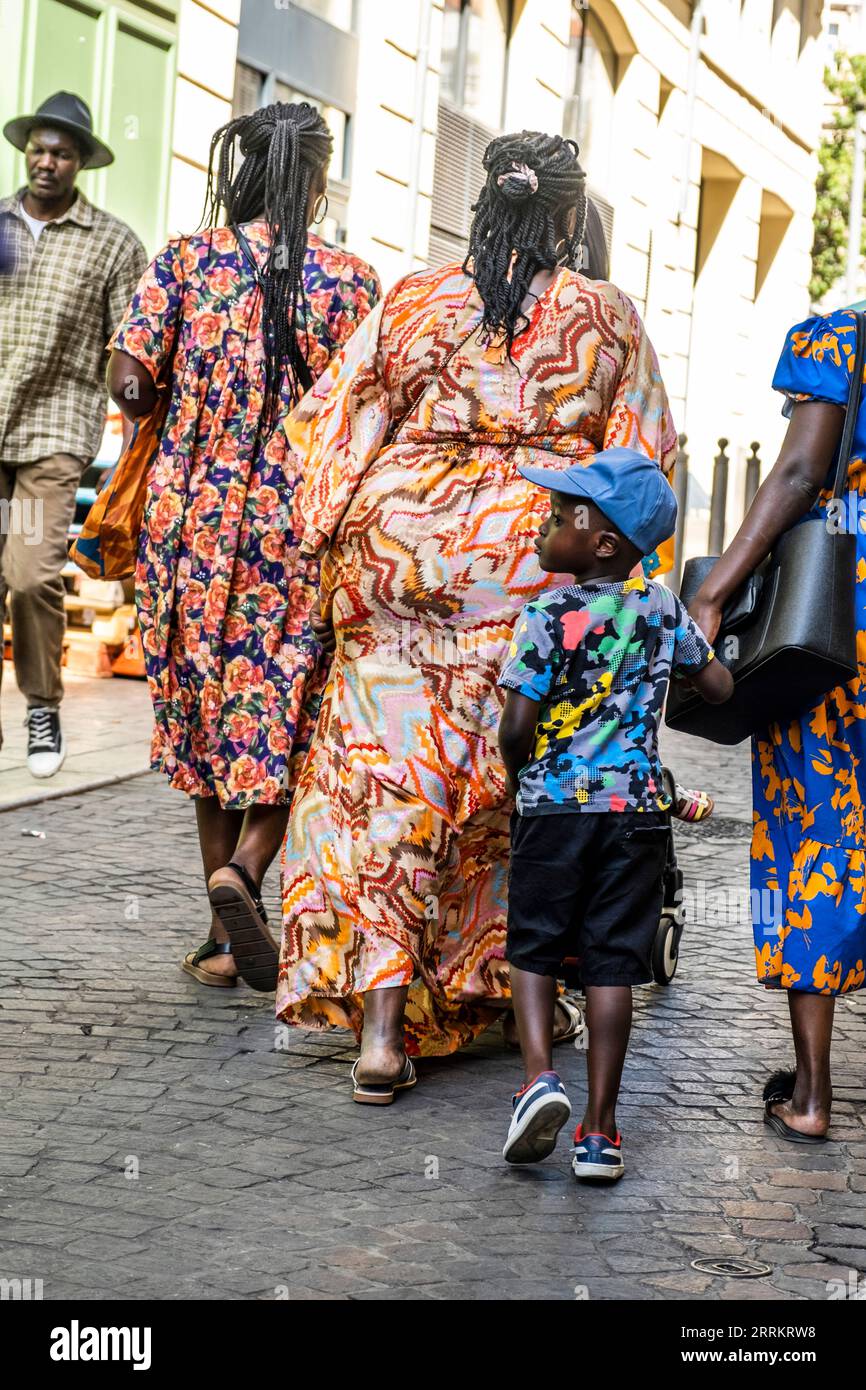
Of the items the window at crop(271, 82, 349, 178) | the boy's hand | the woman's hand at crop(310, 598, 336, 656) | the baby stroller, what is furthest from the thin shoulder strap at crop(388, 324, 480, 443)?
the window at crop(271, 82, 349, 178)

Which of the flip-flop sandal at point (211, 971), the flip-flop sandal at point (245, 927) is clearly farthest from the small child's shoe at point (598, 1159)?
the flip-flop sandal at point (211, 971)

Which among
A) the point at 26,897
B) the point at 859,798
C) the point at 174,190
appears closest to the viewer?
the point at 859,798

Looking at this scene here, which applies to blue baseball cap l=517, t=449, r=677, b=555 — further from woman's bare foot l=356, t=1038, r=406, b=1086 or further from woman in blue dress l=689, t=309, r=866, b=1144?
woman's bare foot l=356, t=1038, r=406, b=1086

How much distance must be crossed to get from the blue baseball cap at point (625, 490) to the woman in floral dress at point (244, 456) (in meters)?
1.43

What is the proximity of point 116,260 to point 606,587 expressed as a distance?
4256 mm

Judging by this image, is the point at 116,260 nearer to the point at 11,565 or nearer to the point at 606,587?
the point at 11,565

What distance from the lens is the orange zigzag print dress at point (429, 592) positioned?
4484 millimetres

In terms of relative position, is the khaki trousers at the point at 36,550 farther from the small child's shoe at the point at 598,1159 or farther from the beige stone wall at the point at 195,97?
the beige stone wall at the point at 195,97

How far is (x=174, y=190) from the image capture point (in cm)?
1443

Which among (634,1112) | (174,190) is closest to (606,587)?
(634,1112)

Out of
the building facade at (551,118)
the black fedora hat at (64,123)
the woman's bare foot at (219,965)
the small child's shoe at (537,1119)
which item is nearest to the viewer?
the small child's shoe at (537,1119)

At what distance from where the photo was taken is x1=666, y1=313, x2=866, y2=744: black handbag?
4113mm

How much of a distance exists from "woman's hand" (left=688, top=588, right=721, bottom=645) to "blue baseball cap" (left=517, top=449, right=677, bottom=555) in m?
0.30

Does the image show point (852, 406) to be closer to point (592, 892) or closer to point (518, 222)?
point (518, 222)
